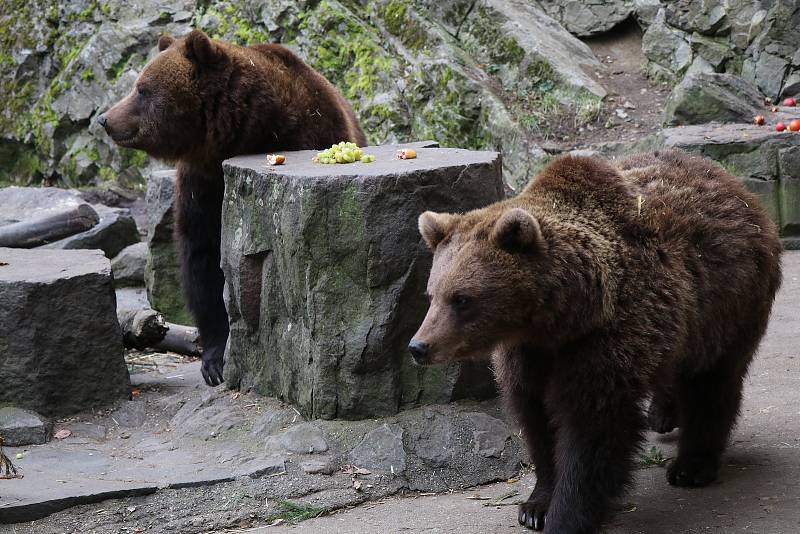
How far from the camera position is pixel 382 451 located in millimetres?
5586

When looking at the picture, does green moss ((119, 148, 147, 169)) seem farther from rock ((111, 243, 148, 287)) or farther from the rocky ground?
the rocky ground

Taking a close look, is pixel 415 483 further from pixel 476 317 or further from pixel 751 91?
pixel 751 91

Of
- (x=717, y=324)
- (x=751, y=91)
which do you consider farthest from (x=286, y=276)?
(x=751, y=91)

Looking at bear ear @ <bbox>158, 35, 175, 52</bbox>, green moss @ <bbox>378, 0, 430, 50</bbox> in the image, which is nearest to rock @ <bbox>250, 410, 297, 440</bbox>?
bear ear @ <bbox>158, 35, 175, 52</bbox>

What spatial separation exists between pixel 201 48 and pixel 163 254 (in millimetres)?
3100

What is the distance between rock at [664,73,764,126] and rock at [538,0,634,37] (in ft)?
9.06

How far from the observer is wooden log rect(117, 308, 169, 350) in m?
8.41

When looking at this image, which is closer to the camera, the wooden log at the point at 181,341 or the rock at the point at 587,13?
the wooden log at the point at 181,341

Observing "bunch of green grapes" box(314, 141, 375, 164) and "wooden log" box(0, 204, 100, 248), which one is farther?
"wooden log" box(0, 204, 100, 248)

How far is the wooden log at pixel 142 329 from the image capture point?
27.6 ft

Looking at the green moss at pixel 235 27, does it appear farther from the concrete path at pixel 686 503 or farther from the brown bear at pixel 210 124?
the concrete path at pixel 686 503

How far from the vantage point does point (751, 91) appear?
40.0 feet

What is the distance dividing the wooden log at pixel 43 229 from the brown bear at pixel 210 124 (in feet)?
10.6

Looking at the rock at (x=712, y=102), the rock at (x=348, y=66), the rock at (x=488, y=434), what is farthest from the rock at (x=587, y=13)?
the rock at (x=488, y=434)
